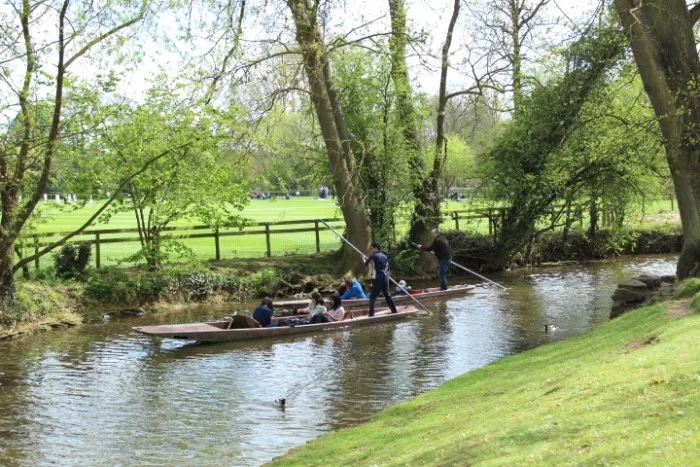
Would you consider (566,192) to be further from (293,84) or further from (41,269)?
(41,269)

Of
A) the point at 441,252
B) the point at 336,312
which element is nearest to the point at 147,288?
the point at 336,312

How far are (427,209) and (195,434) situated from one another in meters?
18.9

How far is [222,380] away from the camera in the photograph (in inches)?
544

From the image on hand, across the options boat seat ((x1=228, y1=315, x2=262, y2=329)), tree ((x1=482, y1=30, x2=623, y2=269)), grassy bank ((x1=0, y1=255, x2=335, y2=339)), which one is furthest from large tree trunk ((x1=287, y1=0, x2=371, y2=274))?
boat seat ((x1=228, y1=315, x2=262, y2=329))

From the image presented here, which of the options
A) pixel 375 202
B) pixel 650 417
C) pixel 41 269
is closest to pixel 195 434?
pixel 650 417

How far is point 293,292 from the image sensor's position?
81.1 feet

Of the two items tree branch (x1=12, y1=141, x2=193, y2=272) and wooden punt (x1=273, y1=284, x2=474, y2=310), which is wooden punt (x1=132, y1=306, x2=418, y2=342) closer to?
wooden punt (x1=273, y1=284, x2=474, y2=310)

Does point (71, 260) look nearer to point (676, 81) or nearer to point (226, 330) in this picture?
point (226, 330)

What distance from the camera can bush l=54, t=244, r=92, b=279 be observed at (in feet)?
70.8

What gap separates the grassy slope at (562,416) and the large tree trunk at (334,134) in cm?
1366

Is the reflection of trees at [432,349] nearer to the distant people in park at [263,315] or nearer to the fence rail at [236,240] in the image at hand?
the distant people in park at [263,315]

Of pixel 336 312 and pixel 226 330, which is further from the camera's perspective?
pixel 336 312

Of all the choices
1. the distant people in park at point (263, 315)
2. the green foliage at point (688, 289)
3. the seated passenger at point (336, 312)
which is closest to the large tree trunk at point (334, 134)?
the seated passenger at point (336, 312)

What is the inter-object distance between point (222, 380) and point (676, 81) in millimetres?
10110
